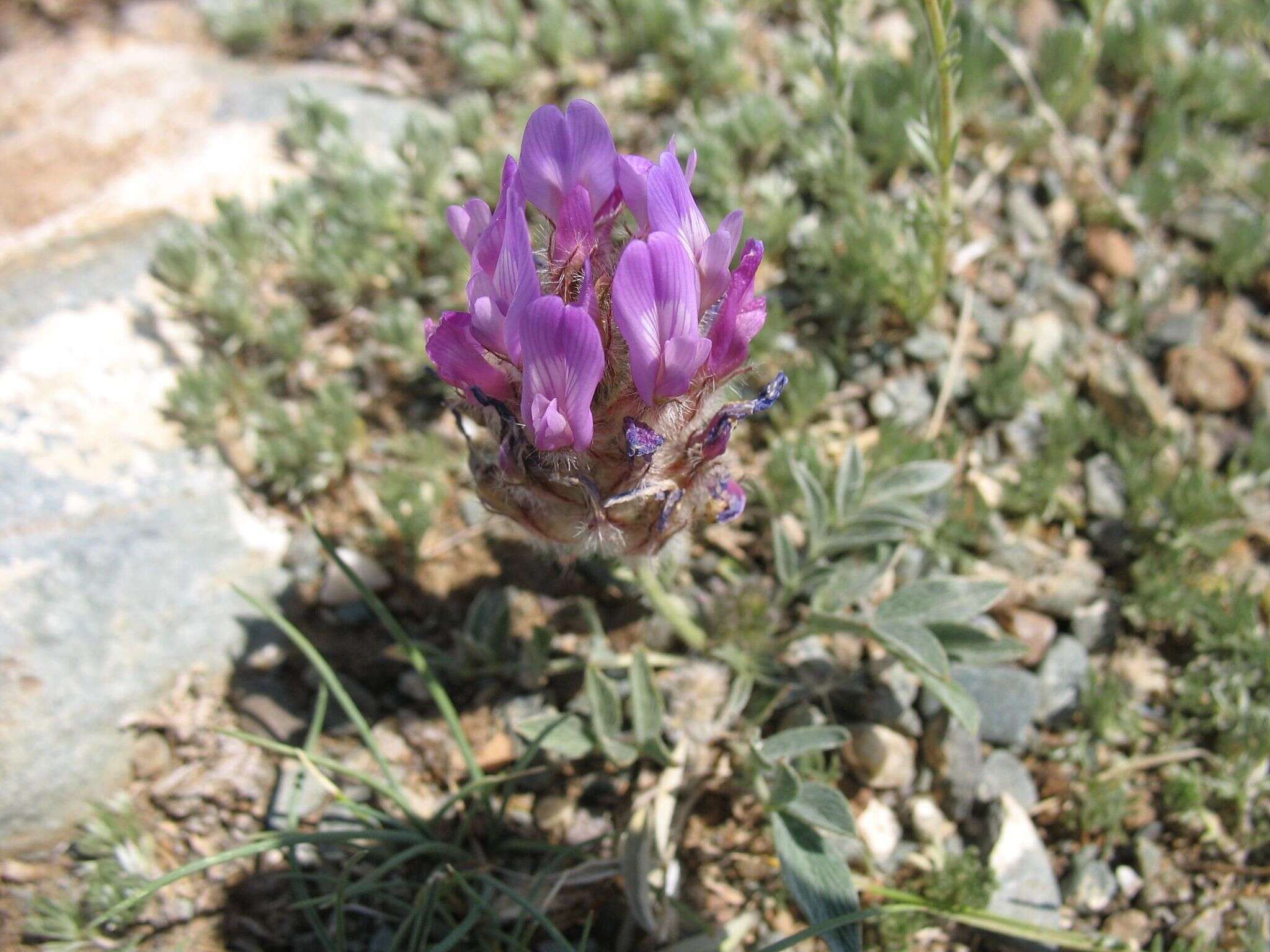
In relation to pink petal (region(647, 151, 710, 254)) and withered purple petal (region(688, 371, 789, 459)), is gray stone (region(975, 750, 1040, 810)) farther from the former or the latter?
pink petal (region(647, 151, 710, 254))

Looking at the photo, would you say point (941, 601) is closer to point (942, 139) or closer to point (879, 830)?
point (879, 830)

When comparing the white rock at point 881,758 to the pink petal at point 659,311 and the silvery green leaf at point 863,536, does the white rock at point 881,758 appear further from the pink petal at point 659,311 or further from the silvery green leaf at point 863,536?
the pink petal at point 659,311

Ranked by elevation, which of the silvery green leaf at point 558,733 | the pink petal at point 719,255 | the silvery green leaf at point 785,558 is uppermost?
the pink petal at point 719,255

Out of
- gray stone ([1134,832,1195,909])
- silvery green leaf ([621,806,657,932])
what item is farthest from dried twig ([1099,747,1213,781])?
silvery green leaf ([621,806,657,932])

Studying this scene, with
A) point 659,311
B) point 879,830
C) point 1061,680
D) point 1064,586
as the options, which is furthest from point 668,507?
point 1064,586

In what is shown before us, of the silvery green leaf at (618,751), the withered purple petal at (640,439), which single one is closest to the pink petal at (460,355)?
the withered purple petal at (640,439)

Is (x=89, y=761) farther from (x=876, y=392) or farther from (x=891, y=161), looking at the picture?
(x=891, y=161)
